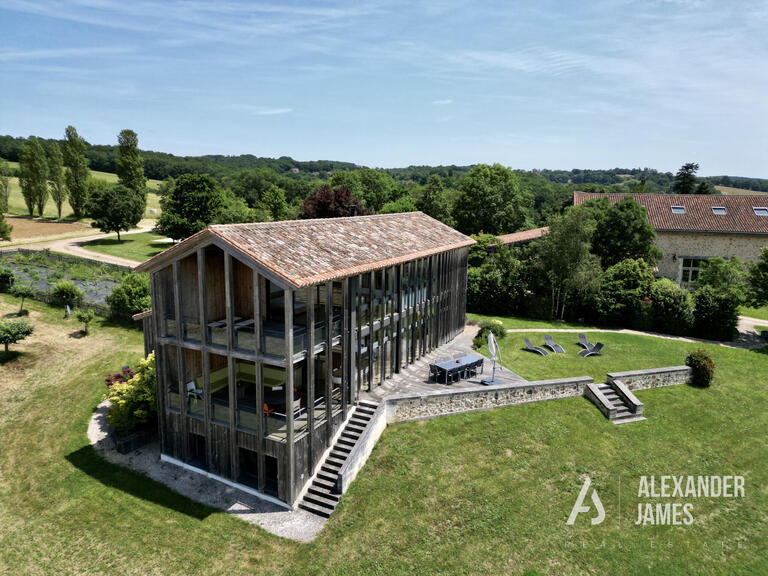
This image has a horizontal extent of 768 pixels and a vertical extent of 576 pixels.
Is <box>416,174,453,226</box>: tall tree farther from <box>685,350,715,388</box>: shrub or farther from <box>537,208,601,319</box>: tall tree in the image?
<box>685,350,715,388</box>: shrub

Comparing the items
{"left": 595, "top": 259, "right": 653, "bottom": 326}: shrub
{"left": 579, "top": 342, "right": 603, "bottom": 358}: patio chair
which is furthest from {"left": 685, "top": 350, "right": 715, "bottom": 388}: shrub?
{"left": 595, "top": 259, "right": 653, "bottom": 326}: shrub

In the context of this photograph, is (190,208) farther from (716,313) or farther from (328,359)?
(716,313)

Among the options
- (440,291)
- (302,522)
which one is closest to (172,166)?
(440,291)

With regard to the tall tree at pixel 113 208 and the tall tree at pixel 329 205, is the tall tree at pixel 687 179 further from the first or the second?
the tall tree at pixel 113 208

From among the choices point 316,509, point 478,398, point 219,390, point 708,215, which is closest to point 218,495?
point 316,509

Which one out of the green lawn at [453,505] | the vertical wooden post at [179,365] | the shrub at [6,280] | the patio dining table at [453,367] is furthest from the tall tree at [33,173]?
the patio dining table at [453,367]

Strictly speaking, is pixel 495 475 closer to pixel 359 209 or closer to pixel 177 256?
pixel 177 256
